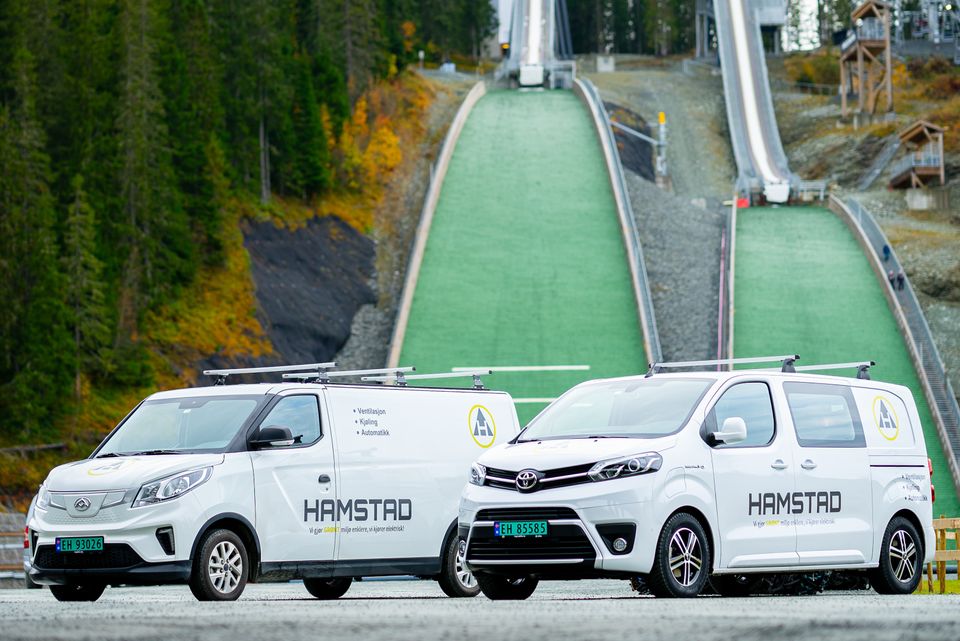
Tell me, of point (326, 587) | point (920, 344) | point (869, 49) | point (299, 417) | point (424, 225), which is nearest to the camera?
point (299, 417)

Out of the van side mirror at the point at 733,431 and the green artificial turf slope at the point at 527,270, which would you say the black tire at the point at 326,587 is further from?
the green artificial turf slope at the point at 527,270

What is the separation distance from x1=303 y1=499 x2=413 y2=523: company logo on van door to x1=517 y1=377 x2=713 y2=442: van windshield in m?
2.06

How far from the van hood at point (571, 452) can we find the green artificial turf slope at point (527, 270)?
836 inches

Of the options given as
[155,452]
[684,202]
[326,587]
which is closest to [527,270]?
[684,202]

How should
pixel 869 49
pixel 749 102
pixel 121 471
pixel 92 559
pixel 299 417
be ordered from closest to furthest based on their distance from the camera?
pixel 92 559
pixel 121 471
pixel 299 417
pixel 749 102
pixel 869 49

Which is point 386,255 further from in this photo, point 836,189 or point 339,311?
point 836,189

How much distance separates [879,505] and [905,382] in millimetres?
21864

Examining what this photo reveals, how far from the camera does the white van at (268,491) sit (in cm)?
1325

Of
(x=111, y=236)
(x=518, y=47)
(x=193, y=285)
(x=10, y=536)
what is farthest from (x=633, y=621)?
(x=518, y=47)

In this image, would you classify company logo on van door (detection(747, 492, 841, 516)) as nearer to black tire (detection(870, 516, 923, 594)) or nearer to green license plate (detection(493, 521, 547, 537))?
black tire (detection(870, 516, 923, 594))

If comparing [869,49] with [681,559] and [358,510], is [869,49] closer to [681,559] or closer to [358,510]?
[358,510]

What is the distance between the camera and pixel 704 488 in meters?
12.9

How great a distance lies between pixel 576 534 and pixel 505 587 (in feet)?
4.53

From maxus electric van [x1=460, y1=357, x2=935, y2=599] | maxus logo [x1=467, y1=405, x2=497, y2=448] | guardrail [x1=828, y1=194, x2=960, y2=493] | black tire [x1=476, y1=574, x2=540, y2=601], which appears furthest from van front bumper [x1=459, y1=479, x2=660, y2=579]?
guardrail [x1=828, y1=194, x2=960, y2=493]
